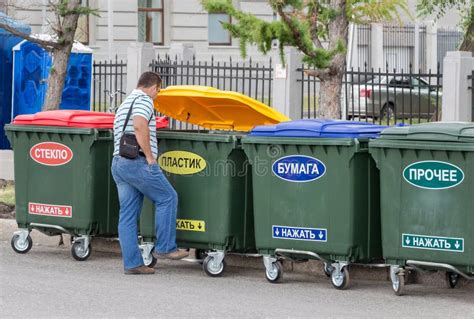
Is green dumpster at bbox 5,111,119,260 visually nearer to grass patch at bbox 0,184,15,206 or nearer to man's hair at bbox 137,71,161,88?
man's hair at bbox 137,71,161,88

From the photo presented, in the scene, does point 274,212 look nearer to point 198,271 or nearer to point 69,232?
point 198,271

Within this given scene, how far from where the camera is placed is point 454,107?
14.1m

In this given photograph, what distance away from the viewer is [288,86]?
16.0 meters

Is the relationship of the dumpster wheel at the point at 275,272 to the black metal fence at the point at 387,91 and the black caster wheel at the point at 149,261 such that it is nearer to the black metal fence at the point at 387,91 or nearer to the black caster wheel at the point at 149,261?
the black caster wheel at the point at 149,261

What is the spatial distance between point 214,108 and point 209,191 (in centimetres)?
123

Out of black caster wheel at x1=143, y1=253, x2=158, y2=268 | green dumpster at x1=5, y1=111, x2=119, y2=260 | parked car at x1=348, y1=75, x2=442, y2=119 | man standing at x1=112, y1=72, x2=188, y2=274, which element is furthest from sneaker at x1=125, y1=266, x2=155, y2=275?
parked car at x1=348, y1=75, x2=442, y2=119

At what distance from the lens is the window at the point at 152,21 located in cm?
3469

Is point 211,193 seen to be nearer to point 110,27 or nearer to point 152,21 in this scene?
point 110,27

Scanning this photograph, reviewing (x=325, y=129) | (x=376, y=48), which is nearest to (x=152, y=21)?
(x=376, y=48)

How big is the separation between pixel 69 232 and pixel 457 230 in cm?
377

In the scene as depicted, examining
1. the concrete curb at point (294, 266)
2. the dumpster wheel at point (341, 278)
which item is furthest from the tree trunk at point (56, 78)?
the dumpster wheel at point (341, 278)

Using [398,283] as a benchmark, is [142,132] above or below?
above

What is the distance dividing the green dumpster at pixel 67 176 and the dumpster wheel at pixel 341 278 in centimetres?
240

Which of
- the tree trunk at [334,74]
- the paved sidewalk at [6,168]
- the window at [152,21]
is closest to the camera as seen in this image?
the tree trunk at [334,74]
